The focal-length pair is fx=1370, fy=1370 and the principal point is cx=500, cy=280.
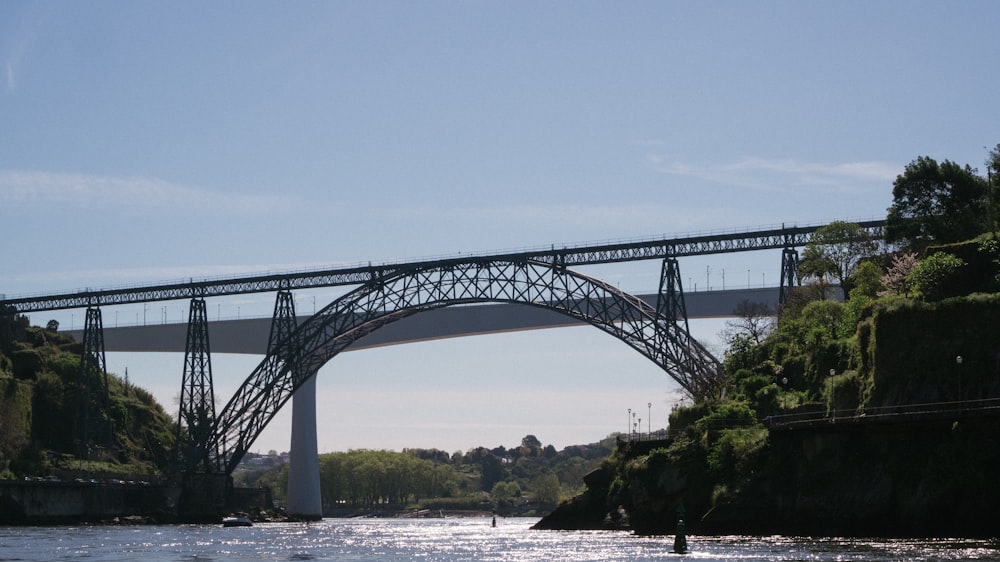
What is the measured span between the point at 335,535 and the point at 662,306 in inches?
1262

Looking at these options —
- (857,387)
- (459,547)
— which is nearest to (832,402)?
(857,387)

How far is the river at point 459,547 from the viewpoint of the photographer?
55.2m

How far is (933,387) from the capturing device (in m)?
67.9

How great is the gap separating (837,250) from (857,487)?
34.9 metres

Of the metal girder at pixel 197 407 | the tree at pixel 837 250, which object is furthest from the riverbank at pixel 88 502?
the tree at pixel 837 250

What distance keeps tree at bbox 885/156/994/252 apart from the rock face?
23.4m

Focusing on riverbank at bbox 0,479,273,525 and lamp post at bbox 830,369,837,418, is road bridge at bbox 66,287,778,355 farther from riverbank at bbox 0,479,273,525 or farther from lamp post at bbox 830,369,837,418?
lamp post at bbox 830,369,837,418

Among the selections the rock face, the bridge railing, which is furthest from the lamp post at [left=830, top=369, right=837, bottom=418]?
the rock face

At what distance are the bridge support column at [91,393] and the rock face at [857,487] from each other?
60314 mm

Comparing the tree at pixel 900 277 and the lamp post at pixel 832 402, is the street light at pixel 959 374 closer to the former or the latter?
the lamp post at pixel 832 402

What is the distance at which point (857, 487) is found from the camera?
221 feet

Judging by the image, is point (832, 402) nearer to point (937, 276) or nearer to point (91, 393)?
point (937, 276)

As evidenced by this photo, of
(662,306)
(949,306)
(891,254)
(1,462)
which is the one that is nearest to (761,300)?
(662,306)

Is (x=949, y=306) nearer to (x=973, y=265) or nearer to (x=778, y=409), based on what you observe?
(x=973, y=265)
